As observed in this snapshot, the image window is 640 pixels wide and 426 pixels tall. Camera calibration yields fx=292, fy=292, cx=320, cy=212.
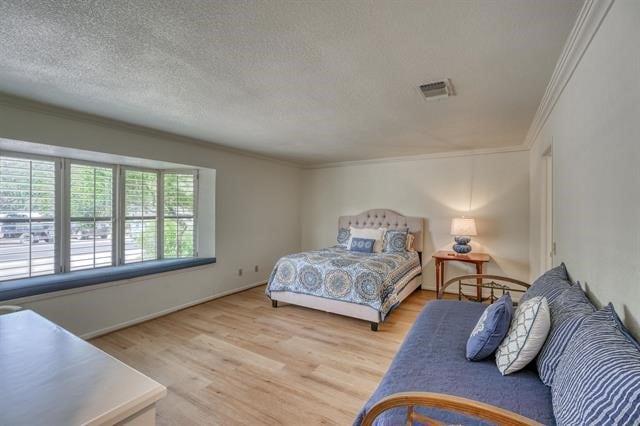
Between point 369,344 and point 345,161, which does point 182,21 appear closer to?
point 369,344

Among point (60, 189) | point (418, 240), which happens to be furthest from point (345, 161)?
point (60, 189)

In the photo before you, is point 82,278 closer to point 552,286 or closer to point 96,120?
point 96,120

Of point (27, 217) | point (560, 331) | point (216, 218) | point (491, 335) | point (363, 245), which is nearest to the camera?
point (560, 331)

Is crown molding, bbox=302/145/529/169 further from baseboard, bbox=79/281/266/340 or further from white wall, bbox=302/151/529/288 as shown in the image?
baseboard, bbox=79/281/266/340

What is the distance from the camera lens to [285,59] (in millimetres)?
1873

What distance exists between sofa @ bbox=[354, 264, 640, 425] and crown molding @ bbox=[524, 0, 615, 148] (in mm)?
1330

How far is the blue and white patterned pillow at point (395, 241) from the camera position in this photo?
4.58m

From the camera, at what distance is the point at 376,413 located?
3.48 feet

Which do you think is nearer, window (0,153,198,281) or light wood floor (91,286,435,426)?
light wood floor (91,286,435,426)

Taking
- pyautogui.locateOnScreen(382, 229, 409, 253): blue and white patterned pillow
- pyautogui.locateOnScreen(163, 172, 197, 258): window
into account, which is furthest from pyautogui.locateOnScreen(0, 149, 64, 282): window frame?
pyautogui.locateOnScreen(382, 229, 409, 253): blue and white patterned pillow

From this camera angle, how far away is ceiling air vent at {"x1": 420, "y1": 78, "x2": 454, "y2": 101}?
2217 mm

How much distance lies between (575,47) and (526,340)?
5.41 feet

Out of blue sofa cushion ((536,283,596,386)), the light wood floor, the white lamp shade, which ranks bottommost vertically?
the light wood floor

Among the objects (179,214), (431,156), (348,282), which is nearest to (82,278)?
(179,214)
